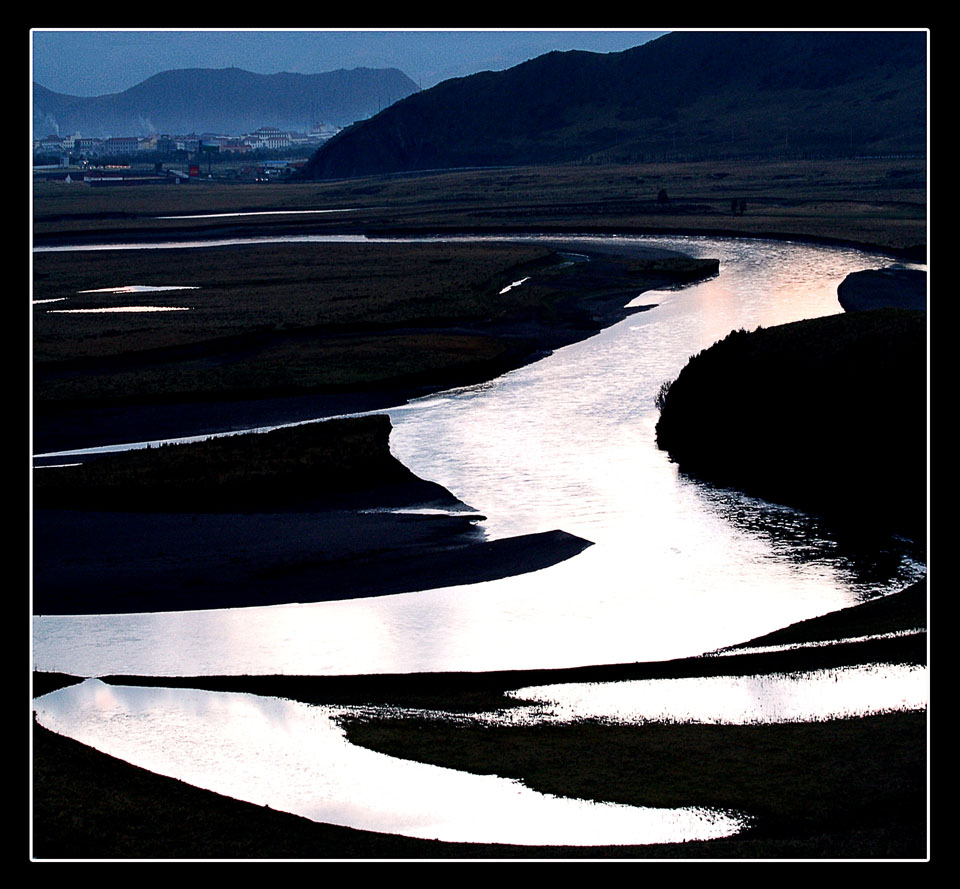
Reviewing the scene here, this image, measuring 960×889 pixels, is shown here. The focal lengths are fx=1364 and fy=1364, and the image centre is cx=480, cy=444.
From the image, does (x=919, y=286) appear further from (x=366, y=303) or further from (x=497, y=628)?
(x=497, y=628)

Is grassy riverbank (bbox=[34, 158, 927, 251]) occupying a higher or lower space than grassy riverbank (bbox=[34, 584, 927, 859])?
higher

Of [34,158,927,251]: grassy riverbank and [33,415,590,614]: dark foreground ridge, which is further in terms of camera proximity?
[34,158,927,251]: grassy riverbank

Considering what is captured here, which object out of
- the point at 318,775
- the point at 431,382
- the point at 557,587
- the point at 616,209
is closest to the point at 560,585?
the point at 557,587

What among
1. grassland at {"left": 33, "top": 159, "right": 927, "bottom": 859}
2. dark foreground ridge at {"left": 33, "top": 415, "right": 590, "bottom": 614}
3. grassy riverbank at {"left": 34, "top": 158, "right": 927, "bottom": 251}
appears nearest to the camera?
grassland at {"left": 33, "top": 159, "right": 927, "bottom": 859}

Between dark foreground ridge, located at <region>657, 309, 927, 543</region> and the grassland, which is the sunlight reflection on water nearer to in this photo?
the grassland

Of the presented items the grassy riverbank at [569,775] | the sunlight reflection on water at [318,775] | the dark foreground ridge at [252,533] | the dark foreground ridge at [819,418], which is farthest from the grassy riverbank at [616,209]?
the sunlight reflection on water at [318,775]

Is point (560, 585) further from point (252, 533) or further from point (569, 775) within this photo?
point (569, 775)

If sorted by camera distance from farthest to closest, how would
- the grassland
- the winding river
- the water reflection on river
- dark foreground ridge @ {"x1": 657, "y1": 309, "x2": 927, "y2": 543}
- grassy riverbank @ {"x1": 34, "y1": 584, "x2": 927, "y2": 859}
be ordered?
1. dark foreground ridge @ {"x1": 657, "y1": 309, "x2": 927, "y2": 543}
2. the water reflection on river
3. the winding river
4. the grassland
5. grassy riverbank @ {"x1": 34, "y1": 584, "x2": 927, "y2": 859}

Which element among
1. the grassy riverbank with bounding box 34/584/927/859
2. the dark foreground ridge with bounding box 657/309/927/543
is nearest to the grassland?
the grassy riverbank with bounding box 34/584/927/859
